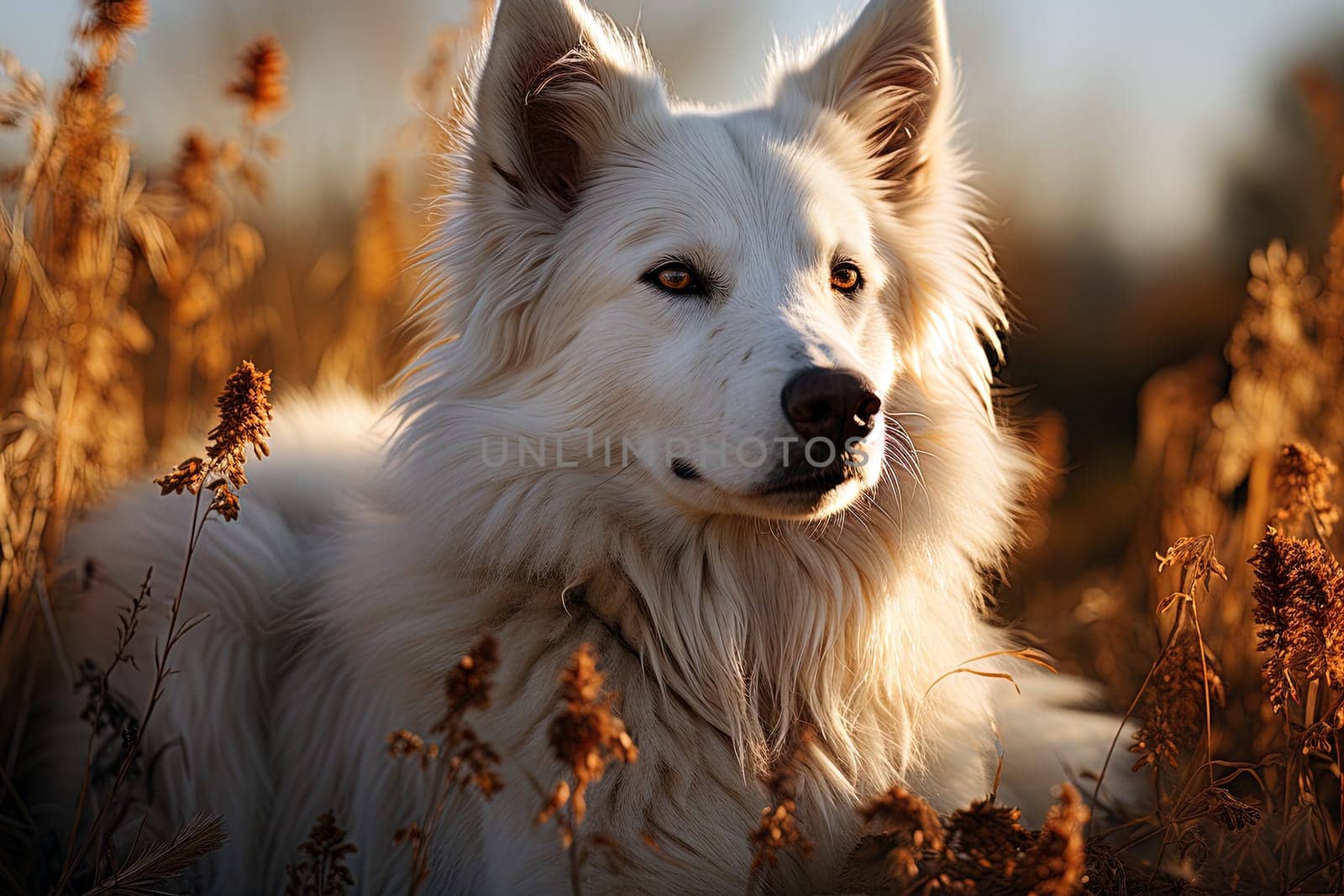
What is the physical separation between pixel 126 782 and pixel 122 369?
102 inches

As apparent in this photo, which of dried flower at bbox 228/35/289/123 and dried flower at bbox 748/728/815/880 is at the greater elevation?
dried flower at bbox 228/35/289/123

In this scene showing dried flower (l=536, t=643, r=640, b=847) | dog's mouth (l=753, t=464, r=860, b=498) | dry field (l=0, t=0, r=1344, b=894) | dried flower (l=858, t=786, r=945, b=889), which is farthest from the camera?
dog's mouth (l=753, t=464, r=860, b=498)

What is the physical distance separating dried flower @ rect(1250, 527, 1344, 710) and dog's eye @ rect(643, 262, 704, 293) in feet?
4.78

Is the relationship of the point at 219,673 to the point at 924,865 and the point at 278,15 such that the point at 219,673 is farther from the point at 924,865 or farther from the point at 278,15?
the point at 278,15

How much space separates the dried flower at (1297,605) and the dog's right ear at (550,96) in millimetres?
2026

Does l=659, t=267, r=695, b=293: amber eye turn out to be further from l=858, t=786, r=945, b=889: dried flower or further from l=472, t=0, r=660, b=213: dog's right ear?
l=858, t=786, r=945, b=889: dried flower

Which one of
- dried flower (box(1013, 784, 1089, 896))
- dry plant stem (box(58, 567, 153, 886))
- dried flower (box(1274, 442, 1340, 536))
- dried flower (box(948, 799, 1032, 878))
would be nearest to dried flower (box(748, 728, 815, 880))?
dried flower (box(948, 799, 1032, 878))

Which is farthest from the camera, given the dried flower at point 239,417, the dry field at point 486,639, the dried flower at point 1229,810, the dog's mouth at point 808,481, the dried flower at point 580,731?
the dog's mouth at point 808,481

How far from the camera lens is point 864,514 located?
115 inches

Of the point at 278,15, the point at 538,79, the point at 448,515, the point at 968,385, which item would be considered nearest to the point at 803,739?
the point at 448,515

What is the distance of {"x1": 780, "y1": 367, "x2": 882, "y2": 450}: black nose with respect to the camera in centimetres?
233

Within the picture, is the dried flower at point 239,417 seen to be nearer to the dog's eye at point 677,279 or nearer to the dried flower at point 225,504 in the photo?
the dried flower at point 225,504

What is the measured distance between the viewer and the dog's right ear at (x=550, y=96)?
9.18 ft

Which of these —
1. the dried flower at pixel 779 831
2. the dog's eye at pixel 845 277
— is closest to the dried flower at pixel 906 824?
the dried flower at pixel 779 831
